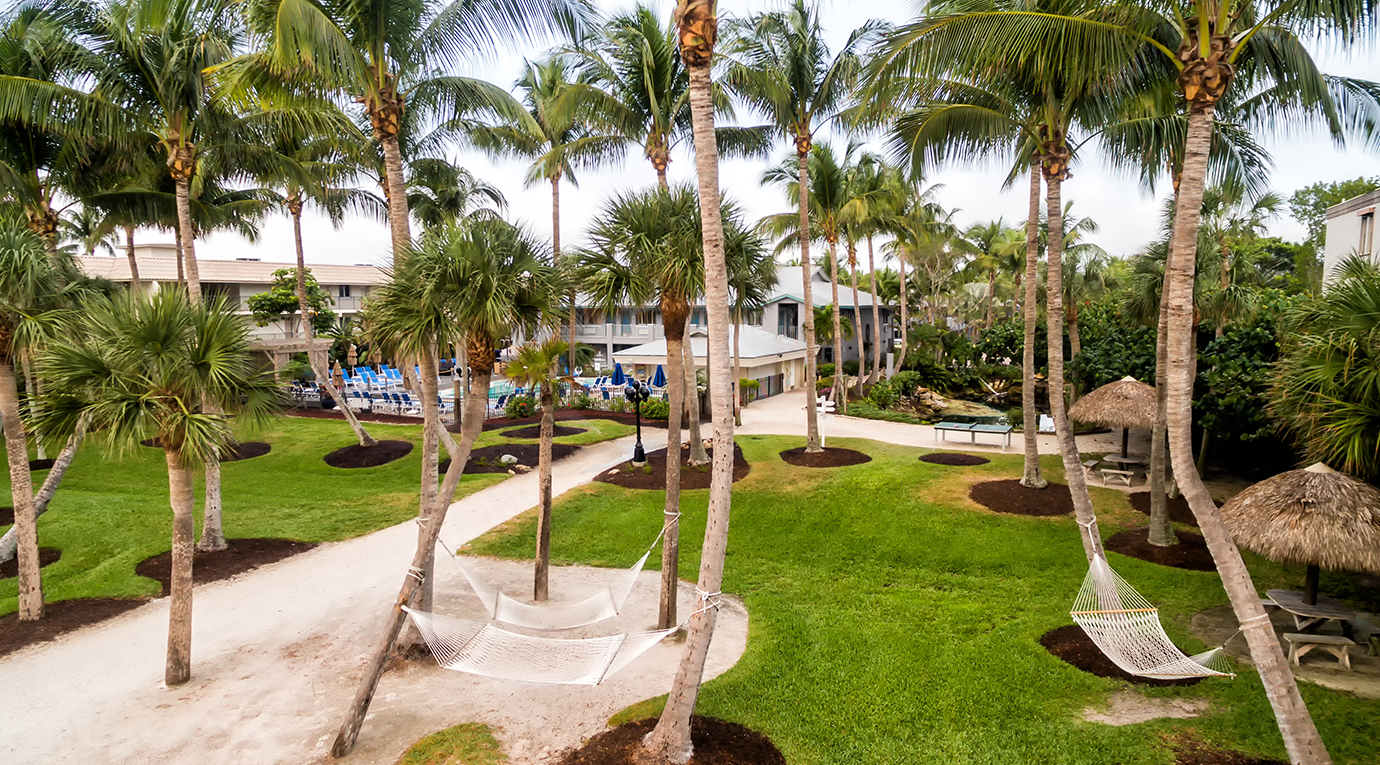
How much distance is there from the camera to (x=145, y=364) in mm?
7312

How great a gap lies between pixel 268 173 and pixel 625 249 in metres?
9.81

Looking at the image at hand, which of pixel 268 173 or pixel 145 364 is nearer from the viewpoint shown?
pixel 145 364

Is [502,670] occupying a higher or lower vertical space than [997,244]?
lower

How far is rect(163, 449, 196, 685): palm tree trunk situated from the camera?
777cm

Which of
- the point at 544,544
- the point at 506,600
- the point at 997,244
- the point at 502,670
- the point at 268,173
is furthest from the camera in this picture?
the point at 997,244

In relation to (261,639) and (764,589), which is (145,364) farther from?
(764,589)

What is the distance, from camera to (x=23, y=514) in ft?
31.4

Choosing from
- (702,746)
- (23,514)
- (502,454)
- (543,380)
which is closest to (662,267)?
(543,380)

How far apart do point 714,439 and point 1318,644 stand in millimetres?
6856

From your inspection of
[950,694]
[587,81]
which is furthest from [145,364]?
[587,81]

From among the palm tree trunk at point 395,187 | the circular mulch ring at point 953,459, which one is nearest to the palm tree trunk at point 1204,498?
the palm tree trunk at point 395,187

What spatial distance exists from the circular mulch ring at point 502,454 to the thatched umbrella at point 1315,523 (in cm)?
1344

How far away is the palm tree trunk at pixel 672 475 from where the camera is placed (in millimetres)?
8625

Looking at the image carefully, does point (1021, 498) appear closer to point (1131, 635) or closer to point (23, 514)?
point (1131, 635)
